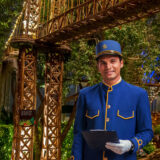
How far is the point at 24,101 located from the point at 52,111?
4.90ft

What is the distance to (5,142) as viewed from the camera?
13.4m

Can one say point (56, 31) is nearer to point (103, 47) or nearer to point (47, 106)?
point (47, 106)

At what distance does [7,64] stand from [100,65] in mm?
14052

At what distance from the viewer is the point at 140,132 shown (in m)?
2.57

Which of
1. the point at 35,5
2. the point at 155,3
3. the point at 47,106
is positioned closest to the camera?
the point at 155,3

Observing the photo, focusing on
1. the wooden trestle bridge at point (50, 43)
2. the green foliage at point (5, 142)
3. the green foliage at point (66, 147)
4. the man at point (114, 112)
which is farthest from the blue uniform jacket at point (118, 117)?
the green foliage at point (66, 147)

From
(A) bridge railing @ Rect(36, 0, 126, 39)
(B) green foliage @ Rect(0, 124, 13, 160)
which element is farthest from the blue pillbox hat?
(B) green foliage @ Rect(0, 124, 13, 160)

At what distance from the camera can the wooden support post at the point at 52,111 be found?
1045 cm

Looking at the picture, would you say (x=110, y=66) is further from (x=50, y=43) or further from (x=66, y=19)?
(x=50, y=43)

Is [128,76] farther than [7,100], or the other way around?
[7,100]

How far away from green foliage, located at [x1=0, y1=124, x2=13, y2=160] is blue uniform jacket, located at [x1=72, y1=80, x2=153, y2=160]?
37.4 feet

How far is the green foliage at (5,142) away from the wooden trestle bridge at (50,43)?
356cm

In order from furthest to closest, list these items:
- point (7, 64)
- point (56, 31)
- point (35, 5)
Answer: point (7, 64) → point (35, 5) → point (56, 31)

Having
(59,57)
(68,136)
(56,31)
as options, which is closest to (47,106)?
(59,57)
